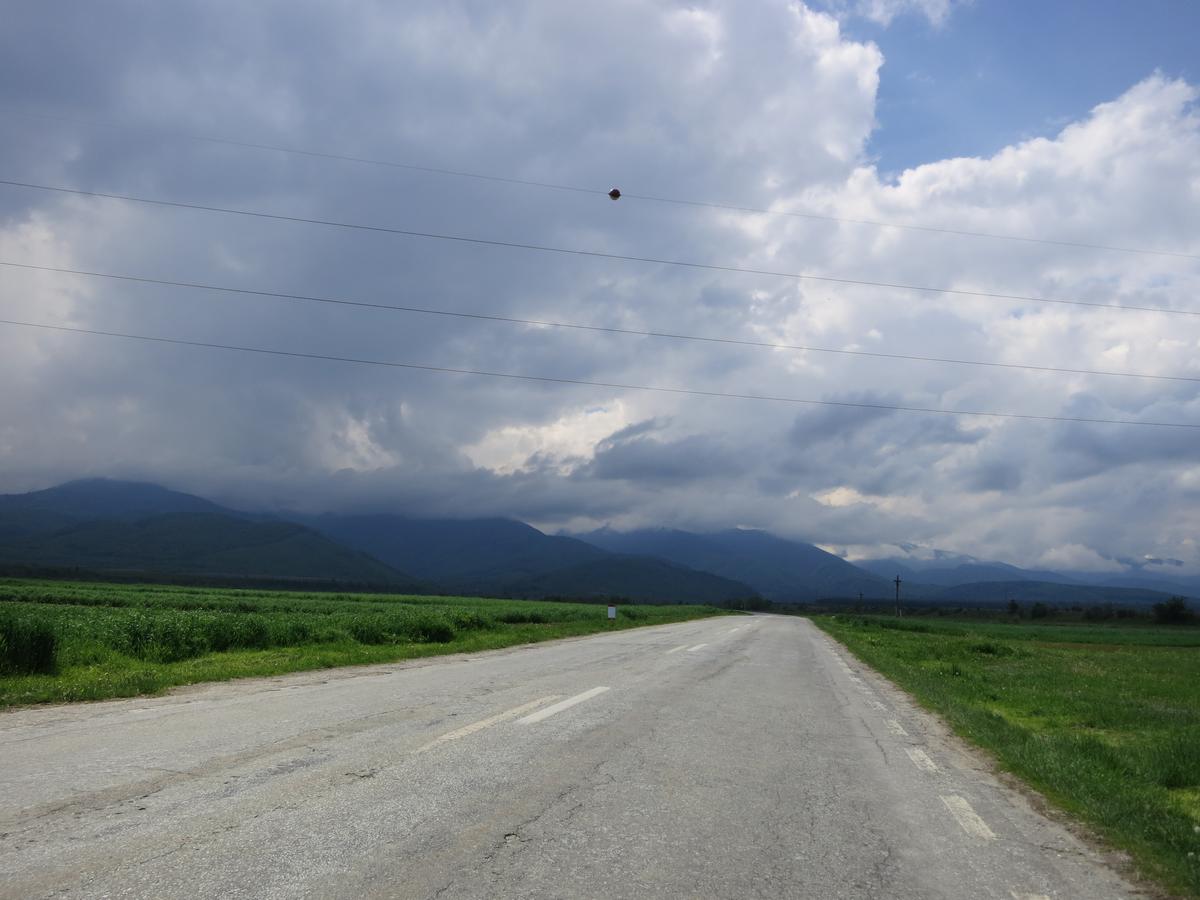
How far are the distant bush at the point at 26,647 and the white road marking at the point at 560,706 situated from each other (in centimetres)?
946

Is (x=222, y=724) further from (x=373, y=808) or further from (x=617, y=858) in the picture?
(x=617, y=858)

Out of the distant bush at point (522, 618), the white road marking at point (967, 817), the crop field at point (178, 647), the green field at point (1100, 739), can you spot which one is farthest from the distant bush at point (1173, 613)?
the white road marking at point (967, 817)

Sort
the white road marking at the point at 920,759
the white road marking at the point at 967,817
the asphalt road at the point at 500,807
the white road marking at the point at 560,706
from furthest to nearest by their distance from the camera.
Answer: the white road marking at the point at 560,706, the white road marking at the point at 920,759, the white road marking at the point at 967,817, the asphalt road at the point at 500,807

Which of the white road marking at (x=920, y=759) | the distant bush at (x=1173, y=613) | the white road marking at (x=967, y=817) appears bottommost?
the distant bush at (x=1173, y=613)

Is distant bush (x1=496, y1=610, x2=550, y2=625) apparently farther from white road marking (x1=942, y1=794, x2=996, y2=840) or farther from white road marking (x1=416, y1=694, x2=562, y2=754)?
white road marking (x1=942, y1=794, x2=996, y2=840)

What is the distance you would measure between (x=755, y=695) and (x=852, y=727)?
8.56ft

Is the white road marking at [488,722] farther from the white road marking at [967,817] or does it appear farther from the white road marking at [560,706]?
the white road marking at [967,817]

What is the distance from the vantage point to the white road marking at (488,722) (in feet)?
24.3

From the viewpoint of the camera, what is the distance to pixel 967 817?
5.97m

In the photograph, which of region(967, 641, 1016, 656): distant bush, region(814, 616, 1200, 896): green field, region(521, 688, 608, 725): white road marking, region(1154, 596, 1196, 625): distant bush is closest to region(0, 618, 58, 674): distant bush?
region(521, 688, 608, 725): white road marking

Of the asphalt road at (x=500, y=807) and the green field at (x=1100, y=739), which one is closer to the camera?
the asphalt road at (x=500, y=807)

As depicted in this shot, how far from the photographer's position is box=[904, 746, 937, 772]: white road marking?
7852 mm

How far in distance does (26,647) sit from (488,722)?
31.7 ft

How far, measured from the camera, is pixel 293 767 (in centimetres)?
625
